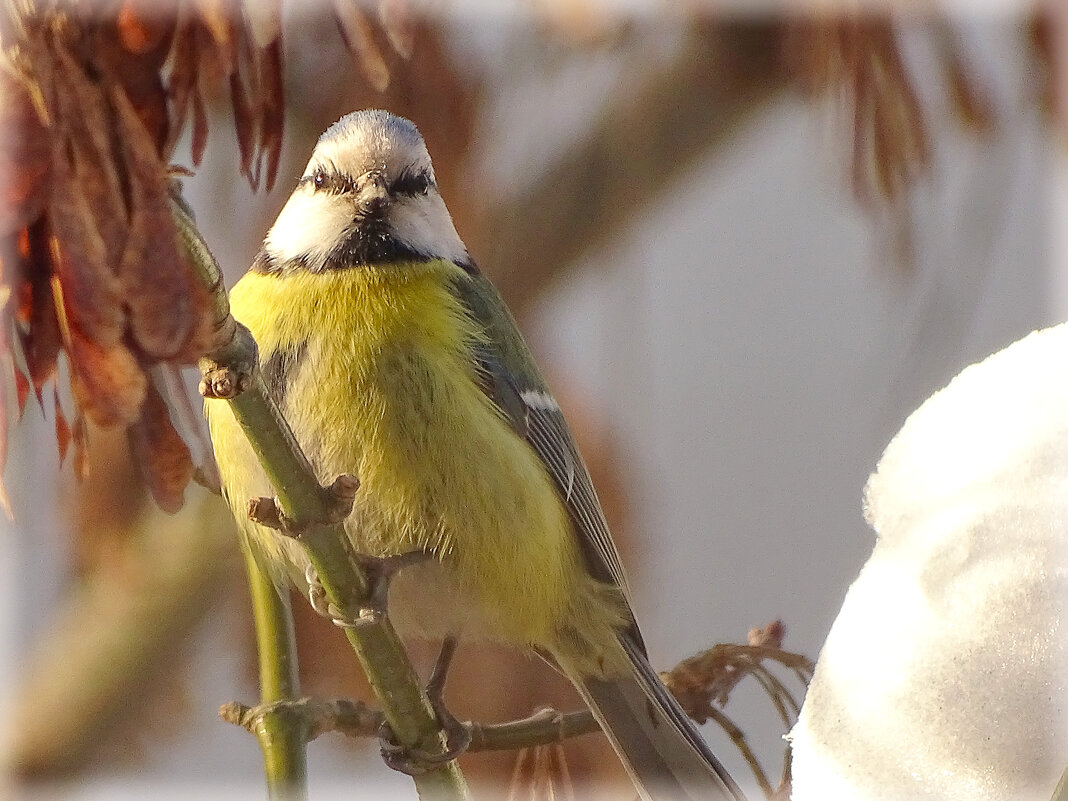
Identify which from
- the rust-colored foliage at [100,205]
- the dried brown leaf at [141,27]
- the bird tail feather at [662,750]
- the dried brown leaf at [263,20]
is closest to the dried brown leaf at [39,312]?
the rust-colored foliage at [100,205]

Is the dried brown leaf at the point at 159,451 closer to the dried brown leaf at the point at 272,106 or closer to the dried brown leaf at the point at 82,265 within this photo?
the dried brown leaf at the point at 82,265

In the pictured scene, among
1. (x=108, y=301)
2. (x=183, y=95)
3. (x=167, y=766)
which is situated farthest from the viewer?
(x=167, y=766)

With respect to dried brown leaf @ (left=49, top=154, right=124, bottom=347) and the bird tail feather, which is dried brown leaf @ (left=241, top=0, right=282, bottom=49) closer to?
dried brown leaf @ (left=49, top=154, right=124, bottom=347)

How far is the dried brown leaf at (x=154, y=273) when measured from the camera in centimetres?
41

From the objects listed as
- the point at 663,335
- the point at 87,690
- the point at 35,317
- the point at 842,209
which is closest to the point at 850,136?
the point at 842,209

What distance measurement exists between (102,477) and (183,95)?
26cm

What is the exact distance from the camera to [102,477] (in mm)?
669

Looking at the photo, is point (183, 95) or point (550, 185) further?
point (550, 185)

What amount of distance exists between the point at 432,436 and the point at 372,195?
5.6 inches

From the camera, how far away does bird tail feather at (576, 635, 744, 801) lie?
60 centimetres

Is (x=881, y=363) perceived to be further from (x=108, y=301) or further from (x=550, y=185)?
(x=108, y=301)

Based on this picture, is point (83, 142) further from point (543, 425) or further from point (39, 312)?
point (543, 425)

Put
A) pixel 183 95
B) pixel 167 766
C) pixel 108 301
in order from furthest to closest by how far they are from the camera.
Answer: pixel 167 766 → pixel 183 95 → pixel 108 301

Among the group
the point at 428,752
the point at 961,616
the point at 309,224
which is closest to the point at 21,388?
the point at 309,224
